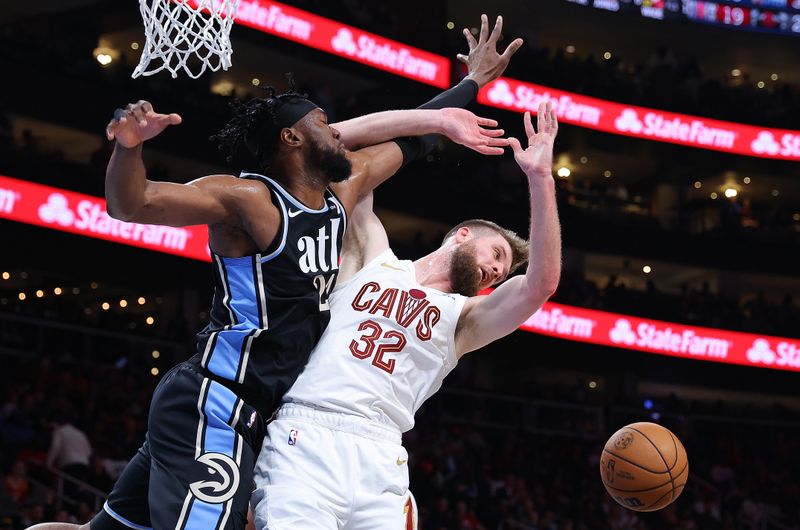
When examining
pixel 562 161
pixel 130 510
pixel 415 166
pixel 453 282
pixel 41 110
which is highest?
pixel 562 161

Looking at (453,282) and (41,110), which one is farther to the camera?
(41,110)

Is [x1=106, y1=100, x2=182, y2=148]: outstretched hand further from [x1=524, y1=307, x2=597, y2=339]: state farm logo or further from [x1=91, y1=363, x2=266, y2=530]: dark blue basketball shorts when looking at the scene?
[x1=524, y1=307, x2=597, y2=339]: state farm logo

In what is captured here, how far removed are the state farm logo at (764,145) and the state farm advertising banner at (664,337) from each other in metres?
4.09

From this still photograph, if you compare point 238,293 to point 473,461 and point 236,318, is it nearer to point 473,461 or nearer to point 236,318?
point 236,318

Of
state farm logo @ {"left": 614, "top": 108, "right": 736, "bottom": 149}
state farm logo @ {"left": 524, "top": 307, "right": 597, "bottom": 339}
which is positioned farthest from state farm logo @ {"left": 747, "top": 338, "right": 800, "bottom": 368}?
state farm logo @ {"left": 614, "top": 108, "right": 736, "bottom": 149}

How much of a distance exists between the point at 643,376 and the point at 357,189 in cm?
2094

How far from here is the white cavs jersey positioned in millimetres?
4082

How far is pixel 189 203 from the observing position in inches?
139

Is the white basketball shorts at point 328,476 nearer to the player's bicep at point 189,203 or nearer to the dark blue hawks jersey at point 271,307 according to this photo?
the dark blue hawks jersey at point 271,307

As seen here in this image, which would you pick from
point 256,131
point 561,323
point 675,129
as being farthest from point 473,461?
point 256,131

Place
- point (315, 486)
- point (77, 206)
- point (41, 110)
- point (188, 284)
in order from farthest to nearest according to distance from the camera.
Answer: point (188, 284) < point (41, 110) < point (77, 206) < point (315, 486)

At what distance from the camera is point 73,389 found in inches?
503

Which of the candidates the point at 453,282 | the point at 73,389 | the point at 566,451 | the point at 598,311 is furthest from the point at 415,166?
the point at 453,282

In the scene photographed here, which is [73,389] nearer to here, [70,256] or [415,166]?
[70,256]
